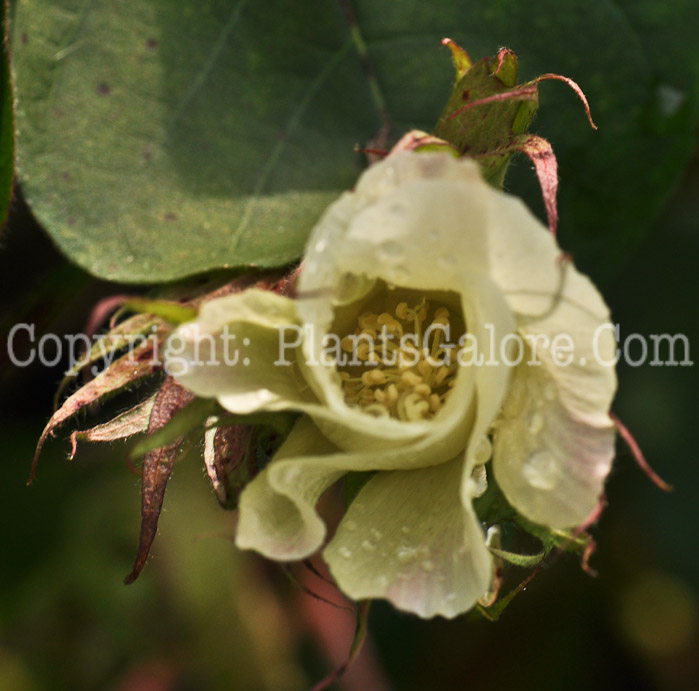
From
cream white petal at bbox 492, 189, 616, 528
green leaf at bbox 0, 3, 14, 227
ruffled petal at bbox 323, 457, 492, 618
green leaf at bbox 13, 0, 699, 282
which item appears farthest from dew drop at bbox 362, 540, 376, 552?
green leaf at bbox 0, 3, 14, 227

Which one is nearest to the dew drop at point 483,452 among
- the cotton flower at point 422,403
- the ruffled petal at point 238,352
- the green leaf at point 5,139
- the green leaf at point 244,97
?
the cotton flower at point 422,403

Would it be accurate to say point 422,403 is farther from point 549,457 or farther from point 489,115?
point 489,115

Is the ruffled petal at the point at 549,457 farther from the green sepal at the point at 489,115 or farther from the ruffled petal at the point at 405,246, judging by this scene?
the green sepal at the point at 489,115

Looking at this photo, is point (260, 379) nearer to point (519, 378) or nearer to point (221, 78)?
point (519, 378)

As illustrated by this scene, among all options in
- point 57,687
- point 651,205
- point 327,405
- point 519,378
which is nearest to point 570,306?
point 519,378

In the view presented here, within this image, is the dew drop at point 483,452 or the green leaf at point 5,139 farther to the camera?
the green leaf at point 5,139
